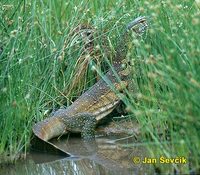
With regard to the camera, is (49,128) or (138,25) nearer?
(49,128)

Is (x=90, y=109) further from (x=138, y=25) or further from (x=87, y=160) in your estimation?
(x=87, y=160)

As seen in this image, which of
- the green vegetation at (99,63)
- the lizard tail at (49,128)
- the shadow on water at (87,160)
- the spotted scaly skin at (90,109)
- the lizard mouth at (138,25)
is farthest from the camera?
the lizard mouth at (138,25)

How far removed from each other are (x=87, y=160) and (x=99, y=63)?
2167 millimetres

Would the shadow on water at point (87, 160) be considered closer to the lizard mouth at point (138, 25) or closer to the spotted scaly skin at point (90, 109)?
the spotted scaly skin at point (90, 109)

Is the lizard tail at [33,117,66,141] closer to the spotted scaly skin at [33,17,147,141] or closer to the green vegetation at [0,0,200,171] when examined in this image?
the spotted scaly skin at [33,17,147,141]

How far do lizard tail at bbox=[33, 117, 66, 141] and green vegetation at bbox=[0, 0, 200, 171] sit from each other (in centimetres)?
13

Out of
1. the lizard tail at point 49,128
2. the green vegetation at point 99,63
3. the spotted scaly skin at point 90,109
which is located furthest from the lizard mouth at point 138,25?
the lizard tail at point 49,128

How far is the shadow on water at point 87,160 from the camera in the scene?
621 cm

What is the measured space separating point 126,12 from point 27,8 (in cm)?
139

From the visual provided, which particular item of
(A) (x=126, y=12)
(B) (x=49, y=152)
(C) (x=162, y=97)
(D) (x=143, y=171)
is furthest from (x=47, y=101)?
(C) (x=162, y=97)

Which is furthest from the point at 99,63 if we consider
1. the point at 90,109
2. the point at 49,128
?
the point at 49,128

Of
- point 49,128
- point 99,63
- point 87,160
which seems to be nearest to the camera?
point 87,160

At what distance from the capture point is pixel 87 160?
21.9 ft

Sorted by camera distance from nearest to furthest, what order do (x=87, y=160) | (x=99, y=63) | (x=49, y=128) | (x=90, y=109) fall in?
(x=87, y=160) < (x=49, y=128) < (x=90, y=109) < (x=99, y=63)
